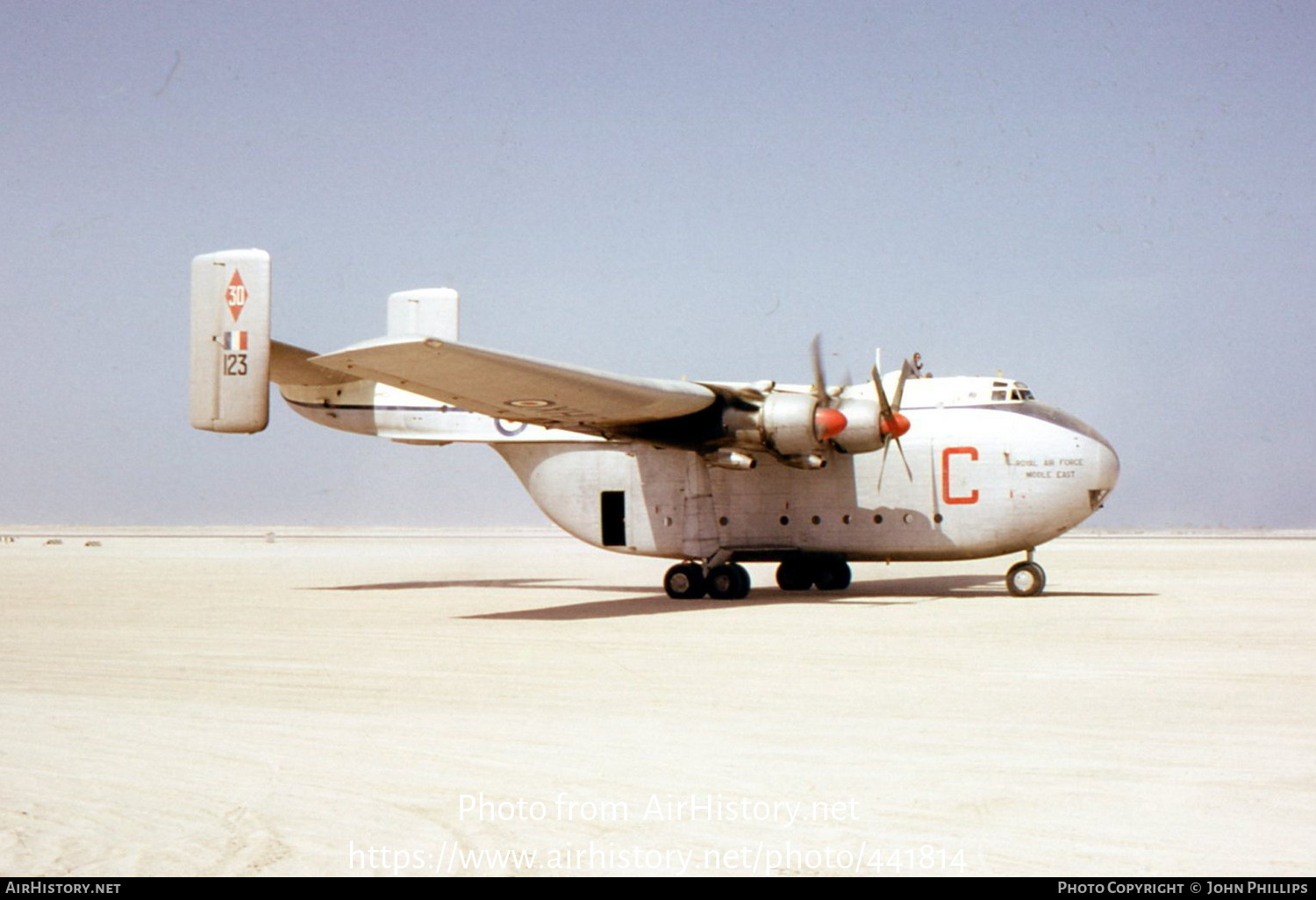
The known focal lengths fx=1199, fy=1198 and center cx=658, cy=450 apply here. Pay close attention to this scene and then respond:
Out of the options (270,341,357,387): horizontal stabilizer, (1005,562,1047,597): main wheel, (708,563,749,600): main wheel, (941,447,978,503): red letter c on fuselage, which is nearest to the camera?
(1005,562,1047,597): main wheel

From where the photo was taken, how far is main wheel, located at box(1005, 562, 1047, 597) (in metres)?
20.2

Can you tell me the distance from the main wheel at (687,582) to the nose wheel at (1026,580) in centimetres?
531

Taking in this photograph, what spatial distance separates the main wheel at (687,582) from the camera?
21391mm

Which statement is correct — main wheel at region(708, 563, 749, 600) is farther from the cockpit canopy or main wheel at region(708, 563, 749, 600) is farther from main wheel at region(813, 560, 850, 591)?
the cockpit canopy

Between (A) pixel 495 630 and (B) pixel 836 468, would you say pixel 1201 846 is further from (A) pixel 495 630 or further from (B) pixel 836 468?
(B) pixel 836 468

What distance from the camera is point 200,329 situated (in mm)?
19141

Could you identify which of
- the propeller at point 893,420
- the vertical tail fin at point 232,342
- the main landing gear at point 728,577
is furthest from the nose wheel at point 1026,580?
the vertical tail fin at point 232,342

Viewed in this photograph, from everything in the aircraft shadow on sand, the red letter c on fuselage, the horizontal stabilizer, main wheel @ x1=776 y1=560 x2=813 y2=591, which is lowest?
the aircraft shadow on sand

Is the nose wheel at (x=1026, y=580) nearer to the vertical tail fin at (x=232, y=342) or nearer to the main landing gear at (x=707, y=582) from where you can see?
the main landing gear at (x=707, y=582)

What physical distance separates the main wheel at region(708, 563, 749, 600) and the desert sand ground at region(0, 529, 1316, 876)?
12.9 ft

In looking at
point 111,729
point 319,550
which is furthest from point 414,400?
point 319,550

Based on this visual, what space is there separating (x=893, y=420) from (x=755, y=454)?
299 cm

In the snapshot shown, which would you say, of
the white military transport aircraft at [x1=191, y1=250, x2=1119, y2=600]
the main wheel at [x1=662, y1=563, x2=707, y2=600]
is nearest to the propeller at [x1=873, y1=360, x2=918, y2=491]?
the white military transport aircraft at [x1=191, y1=250, x2=1119, y2=600]

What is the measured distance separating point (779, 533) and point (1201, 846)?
54.0 ft
